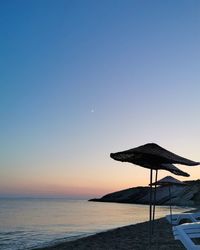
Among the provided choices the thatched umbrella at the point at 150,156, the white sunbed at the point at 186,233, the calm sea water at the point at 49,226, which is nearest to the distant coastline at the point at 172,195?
the calm sea water at the point at 49,226

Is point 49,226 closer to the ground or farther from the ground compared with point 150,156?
closer to the ground

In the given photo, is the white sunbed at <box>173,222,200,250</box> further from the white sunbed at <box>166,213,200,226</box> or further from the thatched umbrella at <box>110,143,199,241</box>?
the white sunbed at <box>166,213,200,226</box>

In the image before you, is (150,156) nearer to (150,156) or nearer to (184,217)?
(150,156)

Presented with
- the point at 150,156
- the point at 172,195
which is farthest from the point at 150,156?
the point at 172,195

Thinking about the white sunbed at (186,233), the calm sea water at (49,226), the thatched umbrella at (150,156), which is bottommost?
the calm sea water at (49,226)

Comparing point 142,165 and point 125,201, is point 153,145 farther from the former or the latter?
point 125,201

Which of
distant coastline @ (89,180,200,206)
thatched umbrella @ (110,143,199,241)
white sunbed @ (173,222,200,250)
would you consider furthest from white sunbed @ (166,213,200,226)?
distant coastline @ (89,180,200,206)

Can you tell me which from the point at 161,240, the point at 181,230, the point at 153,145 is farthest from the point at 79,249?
the point at 181,230

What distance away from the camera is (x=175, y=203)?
402ft

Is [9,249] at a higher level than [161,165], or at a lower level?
lower

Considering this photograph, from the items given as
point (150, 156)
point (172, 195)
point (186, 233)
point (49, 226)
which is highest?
point (172, 195)

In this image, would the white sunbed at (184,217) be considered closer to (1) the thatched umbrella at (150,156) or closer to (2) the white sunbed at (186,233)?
(1) the thatched umbrella at (150,156)

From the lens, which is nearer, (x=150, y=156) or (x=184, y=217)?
(x=150, y=156)

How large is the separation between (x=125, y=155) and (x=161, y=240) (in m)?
7.38
